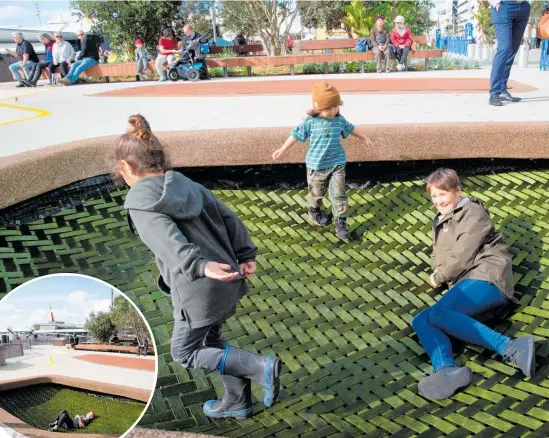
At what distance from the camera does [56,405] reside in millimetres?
1824

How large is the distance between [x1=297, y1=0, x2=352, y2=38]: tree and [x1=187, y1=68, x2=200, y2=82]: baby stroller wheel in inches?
784

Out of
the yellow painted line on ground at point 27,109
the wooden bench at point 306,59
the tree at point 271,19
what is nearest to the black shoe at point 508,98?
the yellow painted line on ground at point 27,109

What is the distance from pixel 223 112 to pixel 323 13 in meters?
34.9

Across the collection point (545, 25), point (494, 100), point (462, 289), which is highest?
point (545, 25)

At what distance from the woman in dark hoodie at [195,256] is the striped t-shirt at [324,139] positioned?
202cm

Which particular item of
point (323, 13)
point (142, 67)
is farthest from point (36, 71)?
point (323, 13)

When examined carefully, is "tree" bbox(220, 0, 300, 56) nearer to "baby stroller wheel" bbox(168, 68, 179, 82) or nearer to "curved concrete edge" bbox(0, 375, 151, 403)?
"baby stroller wheel" bbox(168, 68, 179, 82)

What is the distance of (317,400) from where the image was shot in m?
2.67

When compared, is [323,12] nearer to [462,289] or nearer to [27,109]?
[27,109]

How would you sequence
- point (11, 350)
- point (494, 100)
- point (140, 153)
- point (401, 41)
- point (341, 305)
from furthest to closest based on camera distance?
point (401, 41), point (494, 100), point (341, 305), point (140, 153), point (11, 350)

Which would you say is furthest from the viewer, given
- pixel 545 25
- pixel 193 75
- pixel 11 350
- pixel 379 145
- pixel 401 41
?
pixel 401 41

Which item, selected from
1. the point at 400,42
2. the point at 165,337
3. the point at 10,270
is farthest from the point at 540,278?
the point at 400,42

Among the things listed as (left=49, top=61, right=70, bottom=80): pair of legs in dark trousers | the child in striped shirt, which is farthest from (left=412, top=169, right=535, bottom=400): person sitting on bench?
(left=49, top=61, right=70, bottom=80): pair of legs in dark trousers

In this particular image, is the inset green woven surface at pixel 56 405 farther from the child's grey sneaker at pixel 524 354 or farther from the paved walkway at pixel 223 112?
the paved walkway at pixel 223 112
